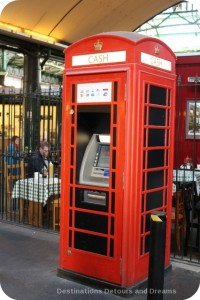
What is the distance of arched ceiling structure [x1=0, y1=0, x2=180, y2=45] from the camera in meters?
9.46

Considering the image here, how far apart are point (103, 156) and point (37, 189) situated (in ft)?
8.88

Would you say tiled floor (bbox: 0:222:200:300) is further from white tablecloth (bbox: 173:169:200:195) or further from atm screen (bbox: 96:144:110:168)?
white tablecloth (bbox: 173:169:200:195)

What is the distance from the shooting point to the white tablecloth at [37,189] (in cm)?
671

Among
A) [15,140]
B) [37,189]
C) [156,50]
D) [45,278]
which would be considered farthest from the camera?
[15,140]

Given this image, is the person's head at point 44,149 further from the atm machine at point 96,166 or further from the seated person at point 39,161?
the atm machine at point 96,166

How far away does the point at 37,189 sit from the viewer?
265 inches

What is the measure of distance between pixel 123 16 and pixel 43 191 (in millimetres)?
6836

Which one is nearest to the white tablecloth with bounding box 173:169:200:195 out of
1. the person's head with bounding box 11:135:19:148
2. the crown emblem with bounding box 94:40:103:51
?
the person's head with bounding box 11:135:19:148

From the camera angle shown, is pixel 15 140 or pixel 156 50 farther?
pixel 15 140

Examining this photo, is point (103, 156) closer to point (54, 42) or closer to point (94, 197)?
point (94, 197)

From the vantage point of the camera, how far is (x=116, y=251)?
4.10 m

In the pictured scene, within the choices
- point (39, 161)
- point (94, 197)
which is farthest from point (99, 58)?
point (39, 161)

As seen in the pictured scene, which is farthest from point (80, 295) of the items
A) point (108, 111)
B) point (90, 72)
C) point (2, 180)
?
point (2, 180)

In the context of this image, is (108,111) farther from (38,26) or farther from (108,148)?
(38,26)
